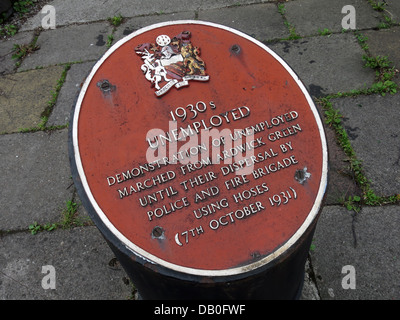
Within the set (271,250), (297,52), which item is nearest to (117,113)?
(271,250)

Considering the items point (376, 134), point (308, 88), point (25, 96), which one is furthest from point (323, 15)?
point (25, 96)

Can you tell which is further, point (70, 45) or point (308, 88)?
point (70, 45)

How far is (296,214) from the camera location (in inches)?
50.1

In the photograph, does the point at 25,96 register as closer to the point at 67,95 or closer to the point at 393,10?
the point at 67,95

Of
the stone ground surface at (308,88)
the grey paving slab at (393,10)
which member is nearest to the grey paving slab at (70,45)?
the stone ground surface at (308,88)

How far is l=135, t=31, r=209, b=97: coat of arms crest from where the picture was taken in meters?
1.42

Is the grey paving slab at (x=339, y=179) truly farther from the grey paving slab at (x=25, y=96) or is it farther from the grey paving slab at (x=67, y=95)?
the grey paving slab at (x=25, y=96)

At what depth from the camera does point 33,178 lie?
2.41 m

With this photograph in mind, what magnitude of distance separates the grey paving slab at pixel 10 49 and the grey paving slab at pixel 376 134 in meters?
2.91

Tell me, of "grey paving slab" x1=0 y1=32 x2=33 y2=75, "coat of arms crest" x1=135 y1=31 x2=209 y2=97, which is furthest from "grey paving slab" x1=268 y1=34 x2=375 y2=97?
"grey paving slab" x1=0 y1=32 x2=33 y2=75

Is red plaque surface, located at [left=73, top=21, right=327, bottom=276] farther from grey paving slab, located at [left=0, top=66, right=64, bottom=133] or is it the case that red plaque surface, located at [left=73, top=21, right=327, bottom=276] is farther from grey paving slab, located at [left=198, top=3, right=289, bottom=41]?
grey paving slab, located at [left=198, top=3, right=289, bottom=41]

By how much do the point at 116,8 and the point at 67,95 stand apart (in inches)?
55.5

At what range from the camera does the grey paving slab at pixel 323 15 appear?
317cm

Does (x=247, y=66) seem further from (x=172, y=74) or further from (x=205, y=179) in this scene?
(x=205, y=179)
